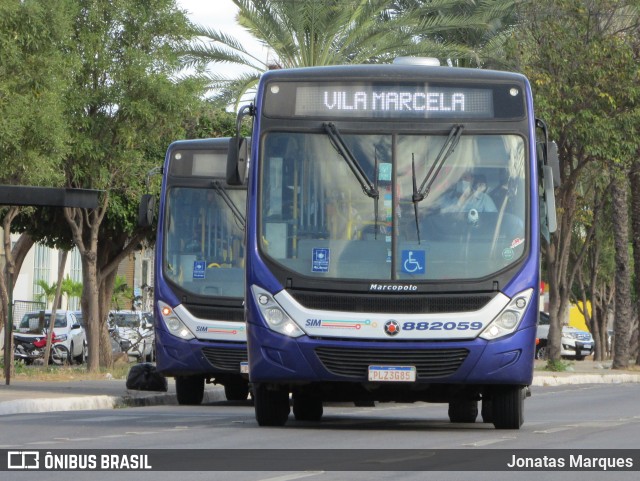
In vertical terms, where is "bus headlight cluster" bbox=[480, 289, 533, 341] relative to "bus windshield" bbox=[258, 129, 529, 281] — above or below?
below

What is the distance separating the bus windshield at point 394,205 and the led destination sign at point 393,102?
23 cm

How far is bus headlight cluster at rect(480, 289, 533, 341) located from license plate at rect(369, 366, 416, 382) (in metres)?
0.74

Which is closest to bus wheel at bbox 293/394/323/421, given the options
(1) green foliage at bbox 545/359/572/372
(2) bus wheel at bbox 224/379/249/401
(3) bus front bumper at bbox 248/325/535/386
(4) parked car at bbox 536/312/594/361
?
(3) bus front bumper at bbox 248/325/535/386

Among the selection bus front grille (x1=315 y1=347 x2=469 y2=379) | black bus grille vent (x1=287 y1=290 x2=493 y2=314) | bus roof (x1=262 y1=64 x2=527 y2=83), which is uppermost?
bus roof (x1=262 y1=64 x2=527 y2=83)

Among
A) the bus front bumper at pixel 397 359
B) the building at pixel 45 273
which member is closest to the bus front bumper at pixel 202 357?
the bus front bumper at pixel 397 359

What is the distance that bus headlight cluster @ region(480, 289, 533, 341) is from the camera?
46.1 ft

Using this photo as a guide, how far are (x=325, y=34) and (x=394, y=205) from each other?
19579 mm

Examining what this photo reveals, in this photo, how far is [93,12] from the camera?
96.1 ft

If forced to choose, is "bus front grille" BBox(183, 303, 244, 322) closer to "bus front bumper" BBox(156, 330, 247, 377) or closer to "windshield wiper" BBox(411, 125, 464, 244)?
"bus front bumper" BBox(156, 330, 247, 377)

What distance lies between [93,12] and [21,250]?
11.8 meters

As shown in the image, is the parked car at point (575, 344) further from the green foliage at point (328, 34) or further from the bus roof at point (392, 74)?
the bus roof at point (392, 74)

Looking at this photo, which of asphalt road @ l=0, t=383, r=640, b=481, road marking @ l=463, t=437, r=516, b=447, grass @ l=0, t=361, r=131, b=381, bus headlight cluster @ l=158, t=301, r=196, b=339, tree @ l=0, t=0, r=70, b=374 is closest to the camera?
asphalt road @ l=0, t=383, r=640, b=481

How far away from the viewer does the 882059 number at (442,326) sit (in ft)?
46.0

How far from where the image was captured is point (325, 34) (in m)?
33.5
